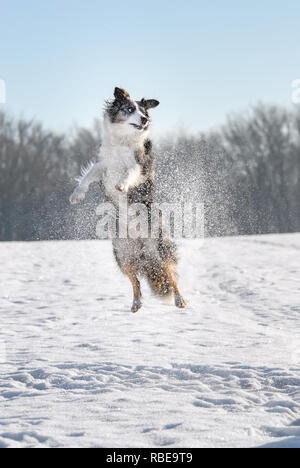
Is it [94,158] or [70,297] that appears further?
[70,297]

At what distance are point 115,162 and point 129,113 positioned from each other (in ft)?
1.84

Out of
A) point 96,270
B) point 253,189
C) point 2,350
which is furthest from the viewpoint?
point 253,189

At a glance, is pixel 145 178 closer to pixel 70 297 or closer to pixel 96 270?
pixel 70 297

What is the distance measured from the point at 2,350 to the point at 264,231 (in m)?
26.8

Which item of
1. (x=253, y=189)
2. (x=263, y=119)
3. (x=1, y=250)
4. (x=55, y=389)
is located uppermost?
(x=263, y=119)

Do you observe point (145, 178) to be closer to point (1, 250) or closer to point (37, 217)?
point (1, 250)

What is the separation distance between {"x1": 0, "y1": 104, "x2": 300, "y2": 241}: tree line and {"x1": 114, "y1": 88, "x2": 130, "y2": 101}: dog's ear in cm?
1594

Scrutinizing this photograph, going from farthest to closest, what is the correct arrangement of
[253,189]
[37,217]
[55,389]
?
[253,189] → [37,217] → [55,389]

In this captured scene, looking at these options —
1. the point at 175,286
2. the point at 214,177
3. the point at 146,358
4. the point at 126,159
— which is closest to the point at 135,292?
the point at 175,286

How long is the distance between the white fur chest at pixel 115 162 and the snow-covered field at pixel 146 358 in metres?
2.28

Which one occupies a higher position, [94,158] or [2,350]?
[94,158]

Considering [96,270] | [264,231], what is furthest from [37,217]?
[96,270]

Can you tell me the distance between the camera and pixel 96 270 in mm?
16516

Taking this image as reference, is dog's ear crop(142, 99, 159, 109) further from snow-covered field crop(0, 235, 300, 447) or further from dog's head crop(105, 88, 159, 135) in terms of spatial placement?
snow-covered field crop(0, 235, 300, 447)
